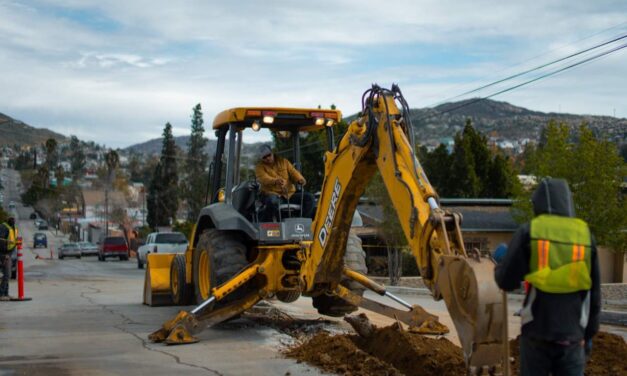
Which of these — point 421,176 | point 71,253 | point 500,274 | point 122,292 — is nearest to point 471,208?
point 122,292

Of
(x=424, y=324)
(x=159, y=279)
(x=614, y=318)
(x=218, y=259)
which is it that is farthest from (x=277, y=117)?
(x=614, y=318)

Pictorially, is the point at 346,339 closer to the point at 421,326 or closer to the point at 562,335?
the point at 421,326

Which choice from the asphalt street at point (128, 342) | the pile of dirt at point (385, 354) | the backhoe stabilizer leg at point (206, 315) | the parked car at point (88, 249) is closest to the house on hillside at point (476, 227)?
the asphalt street at point (128, 342)

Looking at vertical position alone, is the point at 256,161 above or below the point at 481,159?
below

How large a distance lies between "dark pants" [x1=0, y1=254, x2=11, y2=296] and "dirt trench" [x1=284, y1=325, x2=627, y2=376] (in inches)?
390

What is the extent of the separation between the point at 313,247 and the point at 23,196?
565 ft

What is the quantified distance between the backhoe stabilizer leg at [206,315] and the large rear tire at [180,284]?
3196 mm

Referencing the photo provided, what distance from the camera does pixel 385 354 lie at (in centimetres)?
988

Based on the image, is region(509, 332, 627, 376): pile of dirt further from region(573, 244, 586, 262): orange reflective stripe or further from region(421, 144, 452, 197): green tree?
region(421, 144, 452, 197): green tree

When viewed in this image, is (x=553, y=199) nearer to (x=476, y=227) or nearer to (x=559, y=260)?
(x=559, y=260)

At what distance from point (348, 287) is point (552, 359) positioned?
7016 mm

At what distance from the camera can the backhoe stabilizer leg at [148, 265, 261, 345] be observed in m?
11.0

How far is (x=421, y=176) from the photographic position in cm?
809

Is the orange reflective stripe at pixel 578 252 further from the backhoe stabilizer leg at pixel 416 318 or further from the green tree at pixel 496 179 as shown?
the green tree at pixel 496 179
